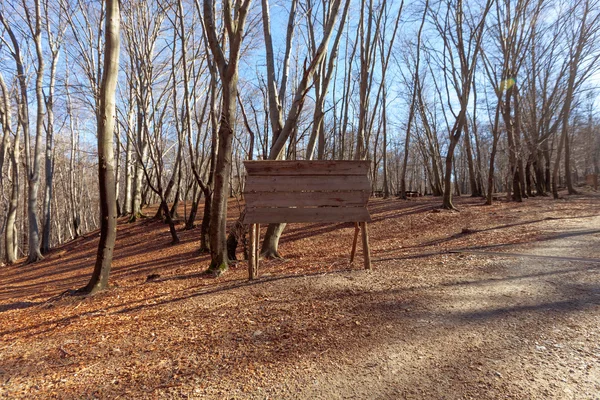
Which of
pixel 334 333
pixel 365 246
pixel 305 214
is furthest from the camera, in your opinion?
pixel 365 246

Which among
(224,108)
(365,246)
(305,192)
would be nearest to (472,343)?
(365,246)

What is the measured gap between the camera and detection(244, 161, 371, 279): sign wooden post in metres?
4.35

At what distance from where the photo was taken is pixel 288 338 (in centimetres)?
271

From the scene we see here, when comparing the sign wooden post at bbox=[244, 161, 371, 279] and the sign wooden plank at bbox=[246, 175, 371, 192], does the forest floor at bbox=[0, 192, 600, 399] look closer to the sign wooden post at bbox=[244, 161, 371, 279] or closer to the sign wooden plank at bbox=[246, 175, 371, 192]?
the sign wooden post at bbox=[244, 161, 371, 279]

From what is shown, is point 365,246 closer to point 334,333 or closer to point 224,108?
point 334,333

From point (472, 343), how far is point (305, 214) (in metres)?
2.52

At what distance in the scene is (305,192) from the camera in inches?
175

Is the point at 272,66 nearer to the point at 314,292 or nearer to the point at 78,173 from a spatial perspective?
the point at 314,292

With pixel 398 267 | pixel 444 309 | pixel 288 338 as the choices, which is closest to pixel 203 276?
pixel 288 338

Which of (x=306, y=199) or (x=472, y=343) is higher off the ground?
(x=306, y=199)

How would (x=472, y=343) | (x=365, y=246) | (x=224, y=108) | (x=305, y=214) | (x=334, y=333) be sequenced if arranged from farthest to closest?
(x=224, y=108), (x=365, y=246), (x=305, y=214), (x=334, y=333), (x=472, y=343)

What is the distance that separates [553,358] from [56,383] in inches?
145

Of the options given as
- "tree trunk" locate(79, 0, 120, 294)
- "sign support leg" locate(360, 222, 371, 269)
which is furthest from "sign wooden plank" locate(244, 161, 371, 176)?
"tree trunk" locate(79, 0, 120, 294)

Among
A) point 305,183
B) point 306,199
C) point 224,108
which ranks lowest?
point 306,199
